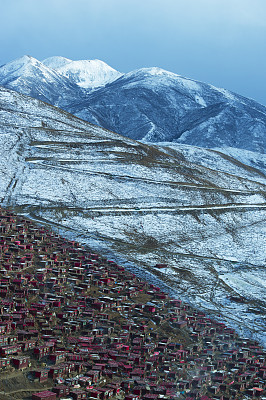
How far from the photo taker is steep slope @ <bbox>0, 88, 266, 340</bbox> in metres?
61.3

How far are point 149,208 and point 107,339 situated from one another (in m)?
48.0

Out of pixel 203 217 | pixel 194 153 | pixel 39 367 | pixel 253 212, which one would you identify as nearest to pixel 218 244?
pixel 203 217

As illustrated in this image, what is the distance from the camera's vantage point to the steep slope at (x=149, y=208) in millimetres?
61284

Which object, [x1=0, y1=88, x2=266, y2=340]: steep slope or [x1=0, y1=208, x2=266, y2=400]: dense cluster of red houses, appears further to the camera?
[x1=0, y1=88, x2=266, y2=340]: steep slope

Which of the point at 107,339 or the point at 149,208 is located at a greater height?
the point at 149,208

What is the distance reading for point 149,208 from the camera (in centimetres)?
8838

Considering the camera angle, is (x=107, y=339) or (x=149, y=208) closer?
(x=107, y=339)

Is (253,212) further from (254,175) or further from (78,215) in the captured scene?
(254,175)

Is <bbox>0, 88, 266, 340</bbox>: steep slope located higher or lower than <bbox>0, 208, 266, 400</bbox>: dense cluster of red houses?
higher

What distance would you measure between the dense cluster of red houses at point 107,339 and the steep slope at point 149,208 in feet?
17.6

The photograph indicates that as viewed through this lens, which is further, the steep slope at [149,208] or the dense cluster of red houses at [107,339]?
the steep slope at [149,208]

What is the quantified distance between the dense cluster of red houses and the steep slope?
211 inches

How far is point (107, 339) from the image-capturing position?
4147 cm

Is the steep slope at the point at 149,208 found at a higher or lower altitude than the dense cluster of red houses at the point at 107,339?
higher
